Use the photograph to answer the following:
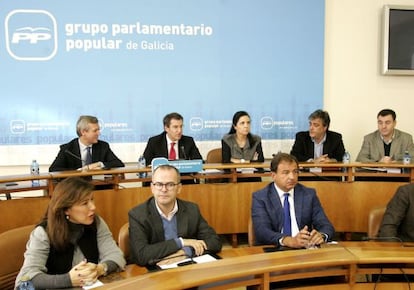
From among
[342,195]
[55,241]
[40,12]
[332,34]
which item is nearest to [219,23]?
[332,34]

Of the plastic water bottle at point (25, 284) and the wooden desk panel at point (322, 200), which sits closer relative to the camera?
the plastic water bottle at point (25, 284)

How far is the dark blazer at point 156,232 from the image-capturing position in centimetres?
200

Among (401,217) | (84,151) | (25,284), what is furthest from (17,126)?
(401,217)

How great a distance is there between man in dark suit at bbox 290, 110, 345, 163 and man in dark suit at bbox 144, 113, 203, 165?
1140mm

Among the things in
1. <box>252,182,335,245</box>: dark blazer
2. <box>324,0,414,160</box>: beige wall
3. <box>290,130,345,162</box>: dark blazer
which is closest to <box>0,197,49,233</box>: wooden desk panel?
<box>252,182,335,245</box>: dark blazer

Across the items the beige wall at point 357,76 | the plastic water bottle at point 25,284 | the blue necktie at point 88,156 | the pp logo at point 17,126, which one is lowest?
the plastic water bottle at point 25,284

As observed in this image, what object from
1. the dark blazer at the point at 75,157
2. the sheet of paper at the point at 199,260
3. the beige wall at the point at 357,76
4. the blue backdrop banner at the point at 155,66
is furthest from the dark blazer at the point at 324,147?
the sheet of paper at the point at 199,260

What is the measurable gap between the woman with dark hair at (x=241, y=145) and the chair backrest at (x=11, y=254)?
2407 millimetres

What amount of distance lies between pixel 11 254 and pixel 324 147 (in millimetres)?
3234

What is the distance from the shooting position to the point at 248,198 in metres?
3.67

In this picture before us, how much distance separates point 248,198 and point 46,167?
2394mm

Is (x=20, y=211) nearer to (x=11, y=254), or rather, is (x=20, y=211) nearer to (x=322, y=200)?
(x=11, y=254)

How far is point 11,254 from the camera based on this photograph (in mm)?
1883

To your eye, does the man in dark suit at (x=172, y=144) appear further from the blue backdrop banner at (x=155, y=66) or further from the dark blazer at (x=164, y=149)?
the blue backdrop banner at (x=155, y=66)
